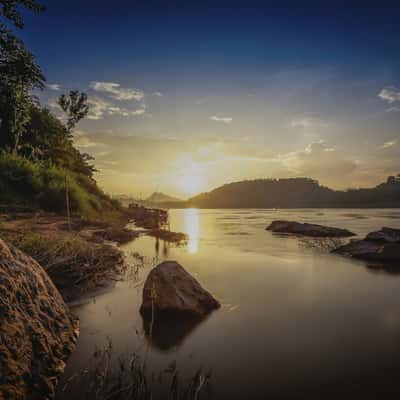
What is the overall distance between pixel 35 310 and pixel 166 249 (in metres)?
11.6

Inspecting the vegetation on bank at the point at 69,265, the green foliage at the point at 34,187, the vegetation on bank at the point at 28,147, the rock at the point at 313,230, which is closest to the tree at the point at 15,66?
the vegetation on bank at the point at 28,147

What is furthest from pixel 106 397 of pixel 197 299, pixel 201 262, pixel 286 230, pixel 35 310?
pixel 286 230

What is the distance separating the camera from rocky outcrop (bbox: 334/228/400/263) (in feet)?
37.2

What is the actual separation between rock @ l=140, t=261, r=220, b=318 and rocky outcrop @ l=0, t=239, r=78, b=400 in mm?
1704

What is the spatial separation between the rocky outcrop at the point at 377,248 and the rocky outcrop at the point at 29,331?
42.6 feet

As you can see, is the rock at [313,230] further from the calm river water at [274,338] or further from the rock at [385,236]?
the calm river water at [274,338]

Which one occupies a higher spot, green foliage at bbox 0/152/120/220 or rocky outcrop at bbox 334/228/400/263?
green foliage at bbox 0/152/120/220

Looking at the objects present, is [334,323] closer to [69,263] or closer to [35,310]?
[35,310]

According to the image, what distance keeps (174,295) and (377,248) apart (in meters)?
12.1

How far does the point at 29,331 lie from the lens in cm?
292

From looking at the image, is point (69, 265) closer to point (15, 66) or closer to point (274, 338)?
point (274, 338)

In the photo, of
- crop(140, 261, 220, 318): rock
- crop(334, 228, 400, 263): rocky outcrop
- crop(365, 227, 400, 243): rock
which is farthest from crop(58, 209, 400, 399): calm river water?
crop(365, 227, 400, 243): rock

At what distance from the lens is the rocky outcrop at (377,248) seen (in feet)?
37.2

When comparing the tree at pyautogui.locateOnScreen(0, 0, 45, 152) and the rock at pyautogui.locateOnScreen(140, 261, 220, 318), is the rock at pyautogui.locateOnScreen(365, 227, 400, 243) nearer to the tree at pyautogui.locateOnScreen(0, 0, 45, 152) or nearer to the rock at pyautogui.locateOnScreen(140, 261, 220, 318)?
the rock at pyautogui.locateOnScreen(140, 261, 220, 318)
